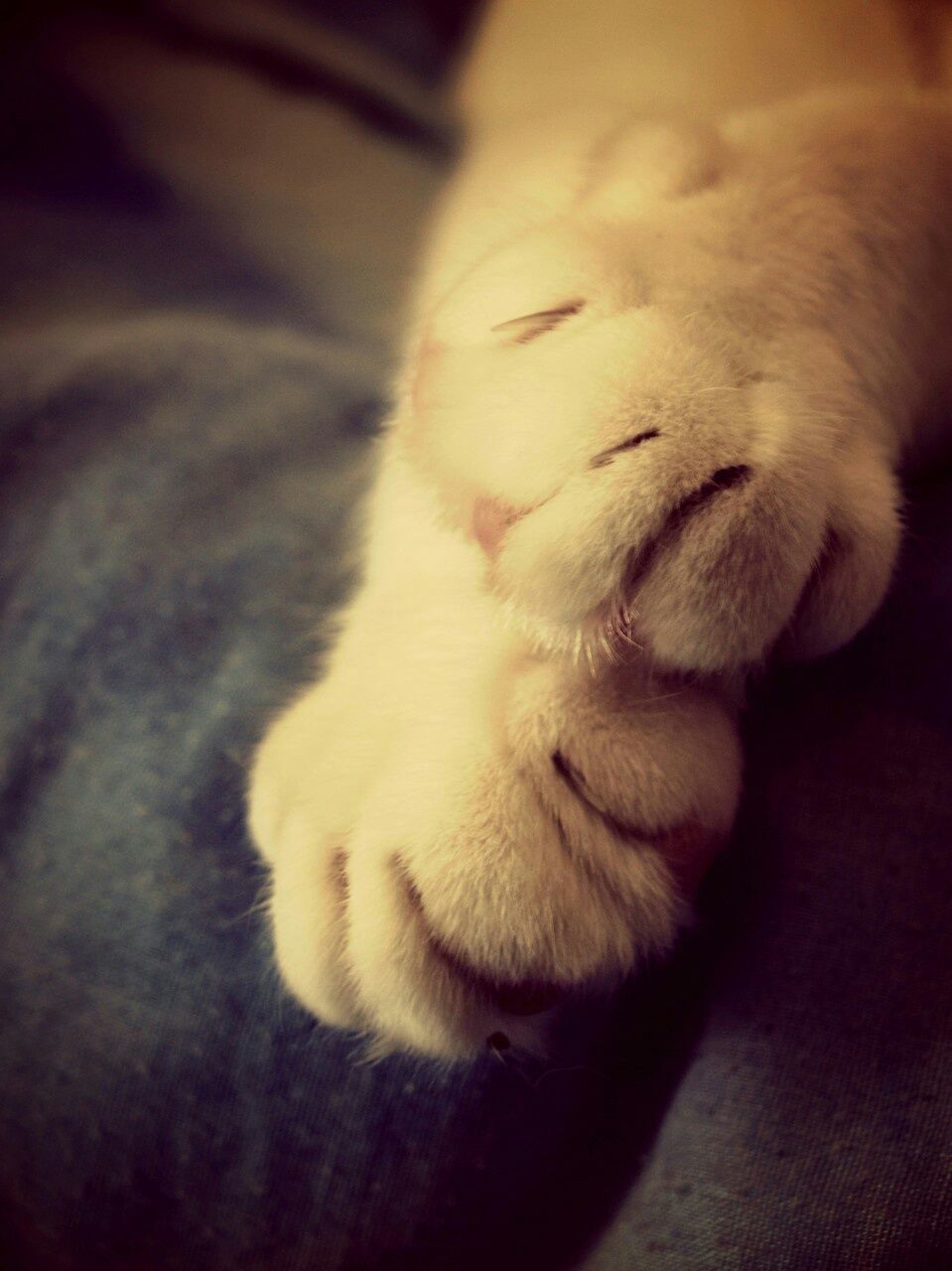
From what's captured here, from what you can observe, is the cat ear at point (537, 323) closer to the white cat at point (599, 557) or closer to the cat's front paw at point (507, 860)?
the white cat at point (599, 557)

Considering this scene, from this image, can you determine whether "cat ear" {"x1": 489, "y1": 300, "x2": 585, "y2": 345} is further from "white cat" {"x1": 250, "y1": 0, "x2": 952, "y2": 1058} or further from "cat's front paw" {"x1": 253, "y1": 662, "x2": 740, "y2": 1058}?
"cat's front paw" {"x1": 253, "y1": 662, "x2": 740, "y2": 1058}

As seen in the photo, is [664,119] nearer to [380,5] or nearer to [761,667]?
[761,667]

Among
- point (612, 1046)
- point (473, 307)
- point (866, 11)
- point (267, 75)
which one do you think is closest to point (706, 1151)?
point (612, 1046)

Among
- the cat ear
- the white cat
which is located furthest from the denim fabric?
the cat ear

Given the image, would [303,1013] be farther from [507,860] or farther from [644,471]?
[644,471]

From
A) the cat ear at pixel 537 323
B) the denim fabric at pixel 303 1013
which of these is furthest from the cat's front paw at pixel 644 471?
the denim fabric at pixel 303 1013

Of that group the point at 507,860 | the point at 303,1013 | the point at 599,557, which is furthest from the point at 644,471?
the point at 303,1013
